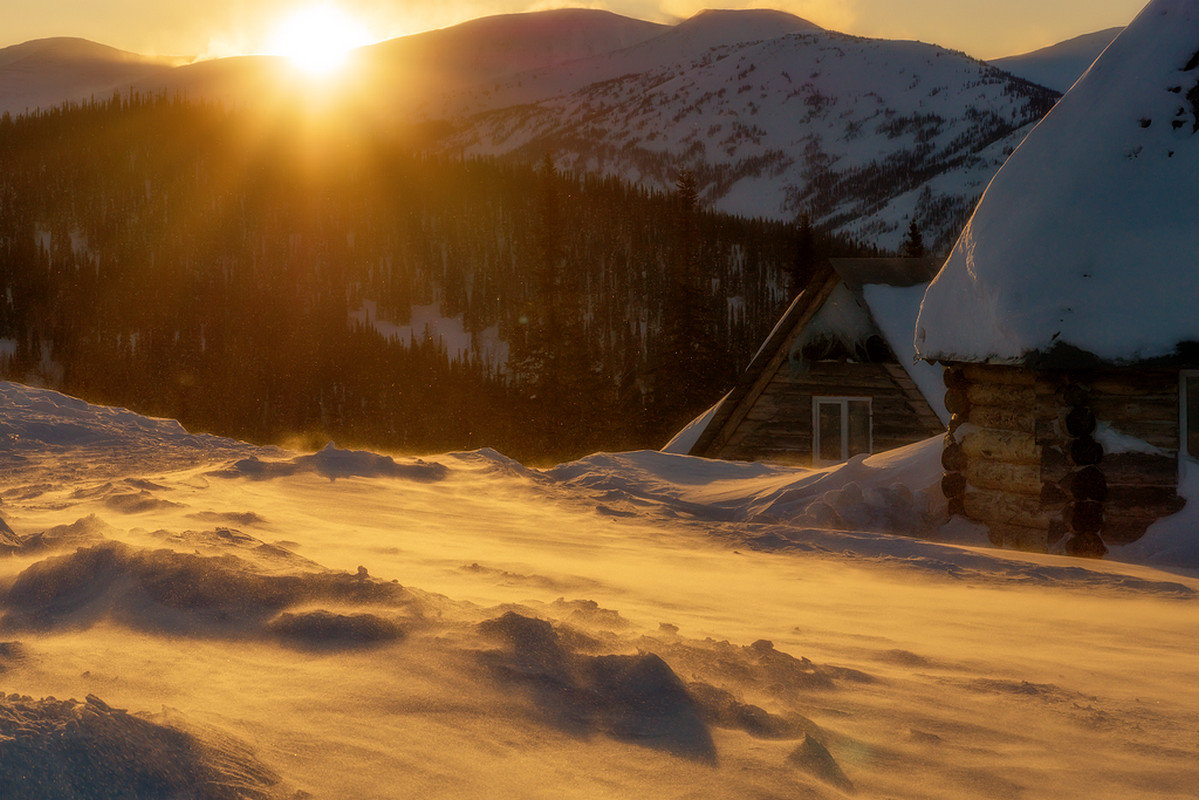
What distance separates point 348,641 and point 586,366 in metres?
30.0

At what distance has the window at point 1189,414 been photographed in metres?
7.61

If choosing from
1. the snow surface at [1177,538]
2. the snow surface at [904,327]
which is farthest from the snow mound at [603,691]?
the snow surface at [904,327]

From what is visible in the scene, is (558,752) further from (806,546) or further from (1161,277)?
(1161,277)

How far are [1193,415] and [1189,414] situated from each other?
0.11ft

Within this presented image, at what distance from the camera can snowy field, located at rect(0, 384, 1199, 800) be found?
2002 mm

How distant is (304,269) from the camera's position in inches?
2904

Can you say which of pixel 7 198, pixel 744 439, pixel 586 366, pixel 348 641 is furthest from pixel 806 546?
pixel 7 198

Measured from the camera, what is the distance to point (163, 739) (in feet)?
6.13

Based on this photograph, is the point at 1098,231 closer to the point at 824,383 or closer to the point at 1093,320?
the point at 1093,320

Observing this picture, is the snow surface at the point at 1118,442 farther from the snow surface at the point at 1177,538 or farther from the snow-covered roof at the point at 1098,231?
the snow-covered roof at the point at 1098,231

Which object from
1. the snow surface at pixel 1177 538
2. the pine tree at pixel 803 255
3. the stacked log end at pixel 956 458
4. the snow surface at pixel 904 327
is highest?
the pine tree at pixel 803 255

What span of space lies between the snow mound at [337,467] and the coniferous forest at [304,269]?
1201 inches

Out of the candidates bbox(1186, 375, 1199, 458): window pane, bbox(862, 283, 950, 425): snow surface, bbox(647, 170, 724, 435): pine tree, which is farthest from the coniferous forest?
bbox(1186, 375, 1199, 458): window pane

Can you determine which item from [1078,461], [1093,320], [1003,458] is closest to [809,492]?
[1003,458]
